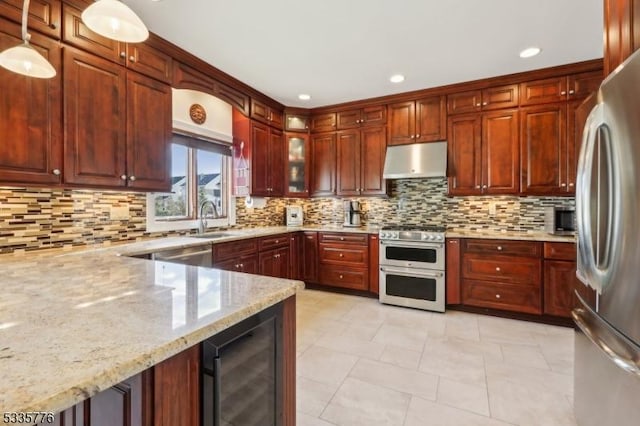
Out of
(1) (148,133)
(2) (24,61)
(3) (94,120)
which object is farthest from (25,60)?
(1) (148,133)

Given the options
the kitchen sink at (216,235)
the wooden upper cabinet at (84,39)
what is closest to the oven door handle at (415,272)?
the kitchen sink at (216,235)

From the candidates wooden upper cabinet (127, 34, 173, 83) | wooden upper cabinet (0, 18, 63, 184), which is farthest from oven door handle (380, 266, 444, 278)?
wooden upper cabinet (0, 18, 63, 184)

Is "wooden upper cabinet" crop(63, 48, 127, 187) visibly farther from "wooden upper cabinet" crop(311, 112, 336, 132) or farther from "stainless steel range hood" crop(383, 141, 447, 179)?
"stainless steel range hood" crop(383, 141, 447, 179)

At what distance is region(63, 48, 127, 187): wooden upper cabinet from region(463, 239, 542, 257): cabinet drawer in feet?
11.2

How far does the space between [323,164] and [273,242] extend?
55.9 inches

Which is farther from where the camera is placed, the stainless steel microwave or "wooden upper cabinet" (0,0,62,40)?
the stainless steel microwave

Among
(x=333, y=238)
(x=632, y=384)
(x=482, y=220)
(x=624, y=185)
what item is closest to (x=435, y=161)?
(x=482, y=220)

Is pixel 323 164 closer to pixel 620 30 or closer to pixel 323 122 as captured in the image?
pixel 323 122

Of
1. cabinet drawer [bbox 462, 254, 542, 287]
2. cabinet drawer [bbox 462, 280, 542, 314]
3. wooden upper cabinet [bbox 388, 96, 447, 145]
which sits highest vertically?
wooden upper cabinet [bbox 388, 96, 447, 145]

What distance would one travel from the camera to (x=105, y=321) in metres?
0.80

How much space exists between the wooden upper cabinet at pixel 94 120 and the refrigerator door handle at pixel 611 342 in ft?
9.86

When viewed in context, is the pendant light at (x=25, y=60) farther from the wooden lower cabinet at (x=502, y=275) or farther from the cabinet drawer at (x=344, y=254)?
the wooden lower cabinet at (x=502, y=275)

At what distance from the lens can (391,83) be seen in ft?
11.4

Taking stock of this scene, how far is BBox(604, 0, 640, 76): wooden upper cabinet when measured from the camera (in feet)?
3.86
